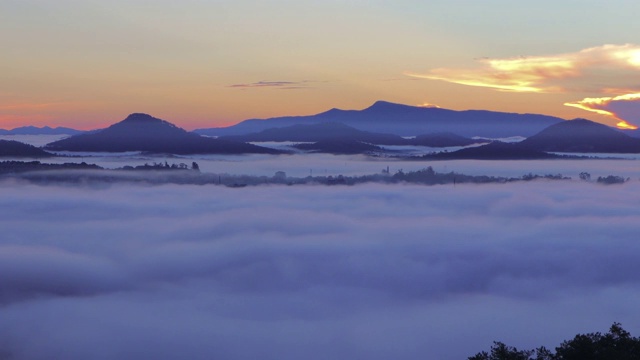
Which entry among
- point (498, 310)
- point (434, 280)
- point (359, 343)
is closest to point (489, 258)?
point (434, 280)

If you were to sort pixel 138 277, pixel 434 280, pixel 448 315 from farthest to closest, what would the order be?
1. pixel 138 277
2. pixel 434 280
3. pixel 448 315

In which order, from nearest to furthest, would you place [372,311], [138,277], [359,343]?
[359,343]
[372,311]
[138,277]

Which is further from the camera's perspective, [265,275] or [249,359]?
[265,275]

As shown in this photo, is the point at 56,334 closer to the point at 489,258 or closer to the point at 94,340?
the point at 94,340

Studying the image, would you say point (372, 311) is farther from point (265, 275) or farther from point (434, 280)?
point (265, 275)

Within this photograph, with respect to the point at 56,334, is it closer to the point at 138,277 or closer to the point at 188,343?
the point at 188,343

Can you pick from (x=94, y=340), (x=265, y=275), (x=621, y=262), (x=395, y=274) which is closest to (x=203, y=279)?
(x=265, y=275)

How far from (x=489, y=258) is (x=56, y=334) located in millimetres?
110975

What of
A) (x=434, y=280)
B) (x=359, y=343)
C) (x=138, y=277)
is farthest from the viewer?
(x=138, y=277)

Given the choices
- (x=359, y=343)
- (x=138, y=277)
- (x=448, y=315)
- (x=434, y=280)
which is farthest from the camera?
(x=138, y=277)

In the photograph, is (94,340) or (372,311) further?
(372,311)

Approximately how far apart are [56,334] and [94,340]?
9220mm

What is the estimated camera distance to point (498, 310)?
489 ft

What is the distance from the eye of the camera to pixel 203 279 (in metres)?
186
